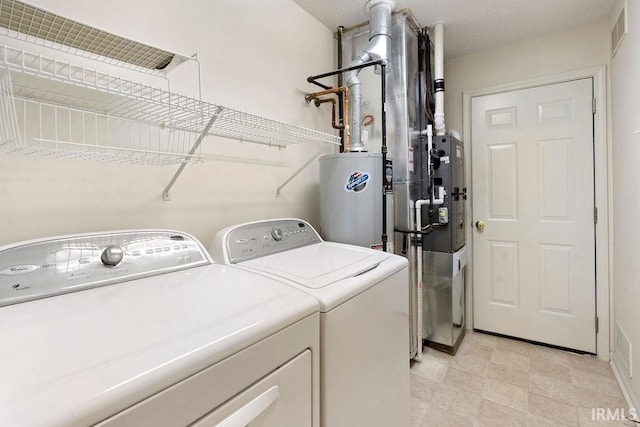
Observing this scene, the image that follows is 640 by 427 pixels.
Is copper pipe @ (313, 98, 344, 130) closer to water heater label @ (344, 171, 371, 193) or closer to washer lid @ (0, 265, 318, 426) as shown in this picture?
water heater label @ (344, 171, 371, 193)

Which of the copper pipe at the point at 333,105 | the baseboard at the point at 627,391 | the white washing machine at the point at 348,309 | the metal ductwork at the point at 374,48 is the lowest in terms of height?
the baseboard at the point at 627,391

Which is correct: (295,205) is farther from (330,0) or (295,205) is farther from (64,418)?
(64,418)

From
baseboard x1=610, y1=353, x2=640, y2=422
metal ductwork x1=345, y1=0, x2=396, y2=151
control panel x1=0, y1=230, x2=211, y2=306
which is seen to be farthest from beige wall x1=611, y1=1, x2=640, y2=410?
control panel x1=0, y1=230, x2=211, y2=306

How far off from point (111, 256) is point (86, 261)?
0.07m

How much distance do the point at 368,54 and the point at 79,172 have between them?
68.7 inches

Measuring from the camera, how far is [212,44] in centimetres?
152

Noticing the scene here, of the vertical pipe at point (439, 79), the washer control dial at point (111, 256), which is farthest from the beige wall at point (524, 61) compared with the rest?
the washer control dial at point (111, 256)

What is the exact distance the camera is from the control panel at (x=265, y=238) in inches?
52.6

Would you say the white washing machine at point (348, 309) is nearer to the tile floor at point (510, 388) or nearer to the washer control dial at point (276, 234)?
the washer control dial at point (276, 234)

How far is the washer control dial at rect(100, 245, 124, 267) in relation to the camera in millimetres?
980

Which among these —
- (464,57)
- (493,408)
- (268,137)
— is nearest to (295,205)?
(268,137)

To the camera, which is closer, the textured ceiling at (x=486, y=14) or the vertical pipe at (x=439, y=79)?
the textured ceiling at (x=486, y=14)

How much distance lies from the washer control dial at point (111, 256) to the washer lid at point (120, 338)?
94 mm

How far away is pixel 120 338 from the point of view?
0.61m
